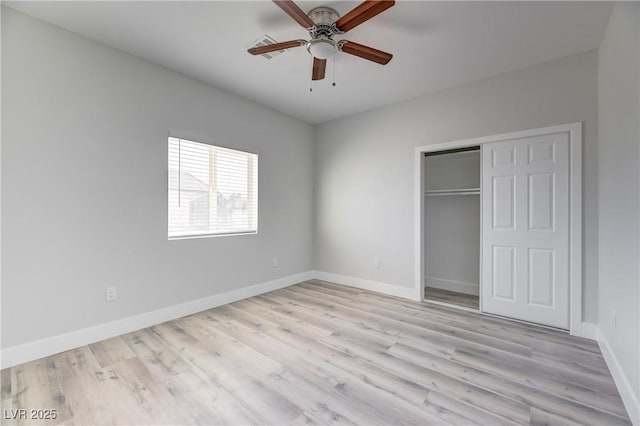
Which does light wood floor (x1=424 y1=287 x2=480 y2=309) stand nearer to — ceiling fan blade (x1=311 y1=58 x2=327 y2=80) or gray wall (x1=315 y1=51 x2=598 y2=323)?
gray wall (x1=315 y1=51 x2=598 y2=323)

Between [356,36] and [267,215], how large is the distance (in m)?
2.59

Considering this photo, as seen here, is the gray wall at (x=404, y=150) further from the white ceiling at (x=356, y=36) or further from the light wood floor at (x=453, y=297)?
the light wood floor at (x=453, y=297)

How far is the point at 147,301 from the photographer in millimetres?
2801

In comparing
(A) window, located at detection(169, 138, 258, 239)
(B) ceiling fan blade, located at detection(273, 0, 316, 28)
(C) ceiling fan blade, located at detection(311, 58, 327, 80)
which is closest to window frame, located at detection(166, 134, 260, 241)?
(A) window, located at detection(169, 138, 258, 239)

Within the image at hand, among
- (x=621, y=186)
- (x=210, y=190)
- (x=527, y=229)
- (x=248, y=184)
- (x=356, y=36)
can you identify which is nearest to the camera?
(x=621, y=186)

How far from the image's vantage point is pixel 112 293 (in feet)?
8.39

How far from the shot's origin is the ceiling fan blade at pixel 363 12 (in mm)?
1625

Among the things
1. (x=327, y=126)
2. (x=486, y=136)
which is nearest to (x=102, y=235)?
(x=327, y=126)

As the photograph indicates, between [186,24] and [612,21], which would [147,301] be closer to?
[186,24]

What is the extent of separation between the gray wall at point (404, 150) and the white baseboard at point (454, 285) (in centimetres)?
79

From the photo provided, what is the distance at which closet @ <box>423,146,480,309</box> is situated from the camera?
151 inches

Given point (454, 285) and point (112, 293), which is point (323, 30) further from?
point (454, 285)

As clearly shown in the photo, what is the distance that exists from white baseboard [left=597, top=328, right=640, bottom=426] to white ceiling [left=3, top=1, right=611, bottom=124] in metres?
2.64

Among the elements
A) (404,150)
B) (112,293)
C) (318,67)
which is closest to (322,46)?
(318,67)
